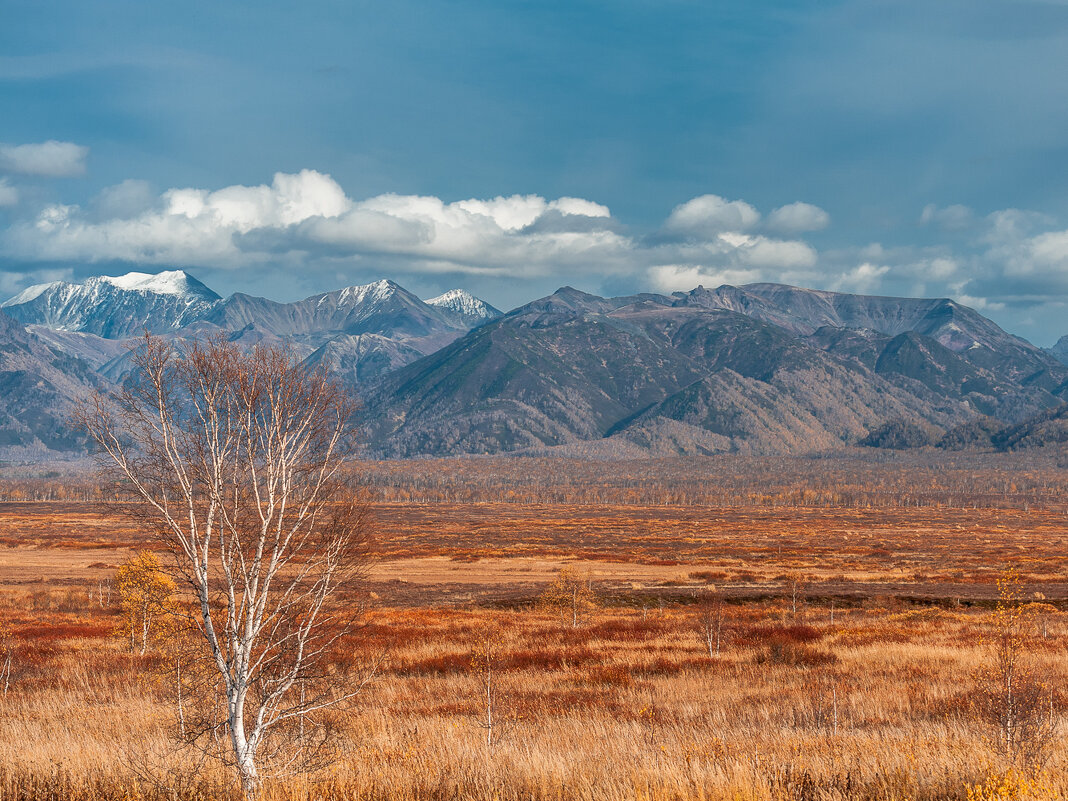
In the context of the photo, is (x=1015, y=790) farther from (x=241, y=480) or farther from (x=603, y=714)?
(x=603, y=714)

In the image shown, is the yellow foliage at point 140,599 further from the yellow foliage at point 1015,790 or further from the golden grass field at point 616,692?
the yellow foliage at point 1015,790

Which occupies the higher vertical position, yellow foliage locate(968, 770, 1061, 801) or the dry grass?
yellow foliage locate(968, 770, 1061, 801)

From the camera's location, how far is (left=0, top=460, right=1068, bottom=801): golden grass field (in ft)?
32.0

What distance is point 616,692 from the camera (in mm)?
24484

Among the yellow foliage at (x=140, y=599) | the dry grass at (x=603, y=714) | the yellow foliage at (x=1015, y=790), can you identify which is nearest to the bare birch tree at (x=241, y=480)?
the dry grass at (x=603, y=714)

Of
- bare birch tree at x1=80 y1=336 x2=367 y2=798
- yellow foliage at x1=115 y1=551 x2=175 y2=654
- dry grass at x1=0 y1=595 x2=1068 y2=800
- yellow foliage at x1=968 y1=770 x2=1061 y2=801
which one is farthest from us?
yellow foliage at x1=115 y1=551 x2=175 y2=654

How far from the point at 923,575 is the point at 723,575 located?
63.0 feet

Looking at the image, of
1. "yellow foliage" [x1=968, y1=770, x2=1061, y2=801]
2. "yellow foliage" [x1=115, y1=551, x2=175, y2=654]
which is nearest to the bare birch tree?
"yellow foliage" [x1=968, y1=770, x2=1061, y2=801]

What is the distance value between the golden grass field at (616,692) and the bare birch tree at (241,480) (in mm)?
1543

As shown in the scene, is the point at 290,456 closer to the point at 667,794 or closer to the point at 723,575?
the point at 667,794

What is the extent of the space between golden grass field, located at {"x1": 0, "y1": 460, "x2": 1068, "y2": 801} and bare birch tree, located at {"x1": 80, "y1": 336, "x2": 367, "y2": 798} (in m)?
1.54

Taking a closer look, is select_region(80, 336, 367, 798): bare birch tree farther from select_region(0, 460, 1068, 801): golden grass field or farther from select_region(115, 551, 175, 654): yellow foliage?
select_region(115, 551, 175, 654): yellow foliage

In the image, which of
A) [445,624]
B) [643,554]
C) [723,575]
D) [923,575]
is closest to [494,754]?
[445,624]

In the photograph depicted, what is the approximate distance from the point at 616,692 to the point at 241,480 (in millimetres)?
17025
